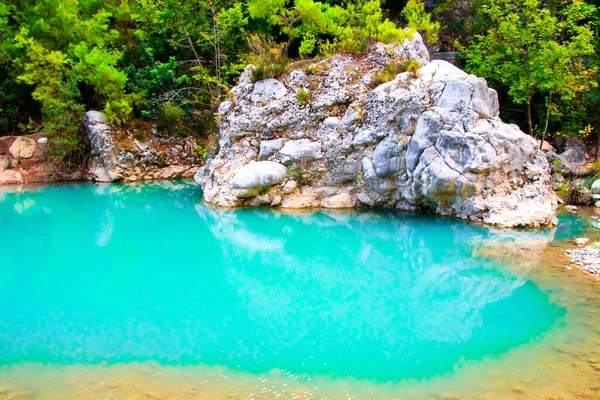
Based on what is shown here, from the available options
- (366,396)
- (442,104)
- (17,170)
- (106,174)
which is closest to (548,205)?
(442,104)

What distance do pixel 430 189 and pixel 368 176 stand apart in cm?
273

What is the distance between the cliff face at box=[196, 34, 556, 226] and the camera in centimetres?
1473

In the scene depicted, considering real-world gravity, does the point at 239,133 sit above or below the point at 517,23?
below

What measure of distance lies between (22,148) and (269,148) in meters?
16.8

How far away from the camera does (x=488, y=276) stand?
1080 centimetres

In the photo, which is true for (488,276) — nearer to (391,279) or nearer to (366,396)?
(391,279)

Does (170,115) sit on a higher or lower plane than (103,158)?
higher

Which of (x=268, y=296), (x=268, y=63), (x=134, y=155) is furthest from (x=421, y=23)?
(x=268, y=296)

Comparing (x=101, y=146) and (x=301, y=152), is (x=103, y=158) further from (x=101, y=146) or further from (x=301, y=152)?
(x=301, y=152)

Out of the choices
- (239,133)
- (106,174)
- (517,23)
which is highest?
(517,23)

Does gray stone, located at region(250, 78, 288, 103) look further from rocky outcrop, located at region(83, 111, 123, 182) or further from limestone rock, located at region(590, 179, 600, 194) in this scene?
limestone rock, located at region(590, 179, 600, 194)

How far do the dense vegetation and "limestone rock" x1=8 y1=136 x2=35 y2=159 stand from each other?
130cm

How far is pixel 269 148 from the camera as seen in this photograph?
59.7ft

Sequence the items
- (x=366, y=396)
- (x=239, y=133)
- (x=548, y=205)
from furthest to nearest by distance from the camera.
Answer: (x=239, y=133), (x=548, y=205), (x=366, y=396)
